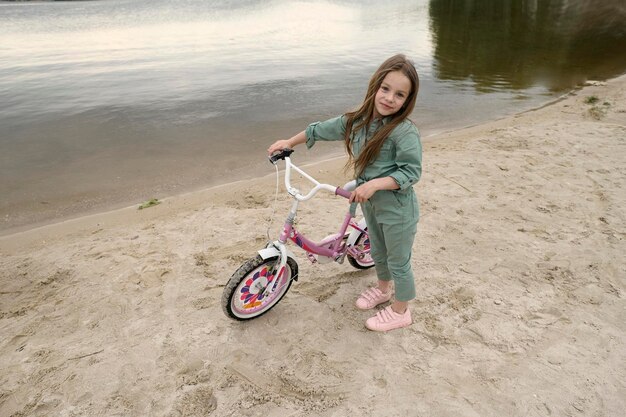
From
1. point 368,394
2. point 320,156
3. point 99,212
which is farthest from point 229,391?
point 320,156

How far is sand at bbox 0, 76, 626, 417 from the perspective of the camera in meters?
2.76

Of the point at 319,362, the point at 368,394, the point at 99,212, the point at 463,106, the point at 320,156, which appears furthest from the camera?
the point at 463,106

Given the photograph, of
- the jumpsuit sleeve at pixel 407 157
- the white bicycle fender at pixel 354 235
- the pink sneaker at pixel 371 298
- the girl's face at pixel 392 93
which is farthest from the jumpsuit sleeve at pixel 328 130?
the pink sneaker at pixel 371 298

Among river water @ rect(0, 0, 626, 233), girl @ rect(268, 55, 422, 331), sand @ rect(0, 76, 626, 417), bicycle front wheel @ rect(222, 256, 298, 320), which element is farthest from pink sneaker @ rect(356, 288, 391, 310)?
river water @ rect(0, 0, 626, 233)

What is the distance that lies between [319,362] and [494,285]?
72.0 inches

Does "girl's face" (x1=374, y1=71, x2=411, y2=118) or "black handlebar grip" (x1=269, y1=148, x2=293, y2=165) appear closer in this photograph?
"girl's face" (x1=374, y1=71, x2=411, y2=118)

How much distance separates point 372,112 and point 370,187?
573mm

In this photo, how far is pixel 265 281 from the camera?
3252 millimetres

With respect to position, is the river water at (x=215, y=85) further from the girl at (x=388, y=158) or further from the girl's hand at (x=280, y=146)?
the girl at (x=388, y=158)

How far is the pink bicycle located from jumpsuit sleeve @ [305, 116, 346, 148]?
20 cm

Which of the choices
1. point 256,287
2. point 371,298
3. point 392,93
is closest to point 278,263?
point 256,287

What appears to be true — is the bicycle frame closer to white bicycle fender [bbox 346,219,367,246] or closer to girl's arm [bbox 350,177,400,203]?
white bicycle fender [bbox 346,219,367,246]

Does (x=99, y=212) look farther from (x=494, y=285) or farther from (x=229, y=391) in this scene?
(x=494, y=285)

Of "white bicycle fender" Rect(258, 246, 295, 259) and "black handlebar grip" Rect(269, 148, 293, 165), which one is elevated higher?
"black handlebar grip" Rect(269, 148, 293, 165)
